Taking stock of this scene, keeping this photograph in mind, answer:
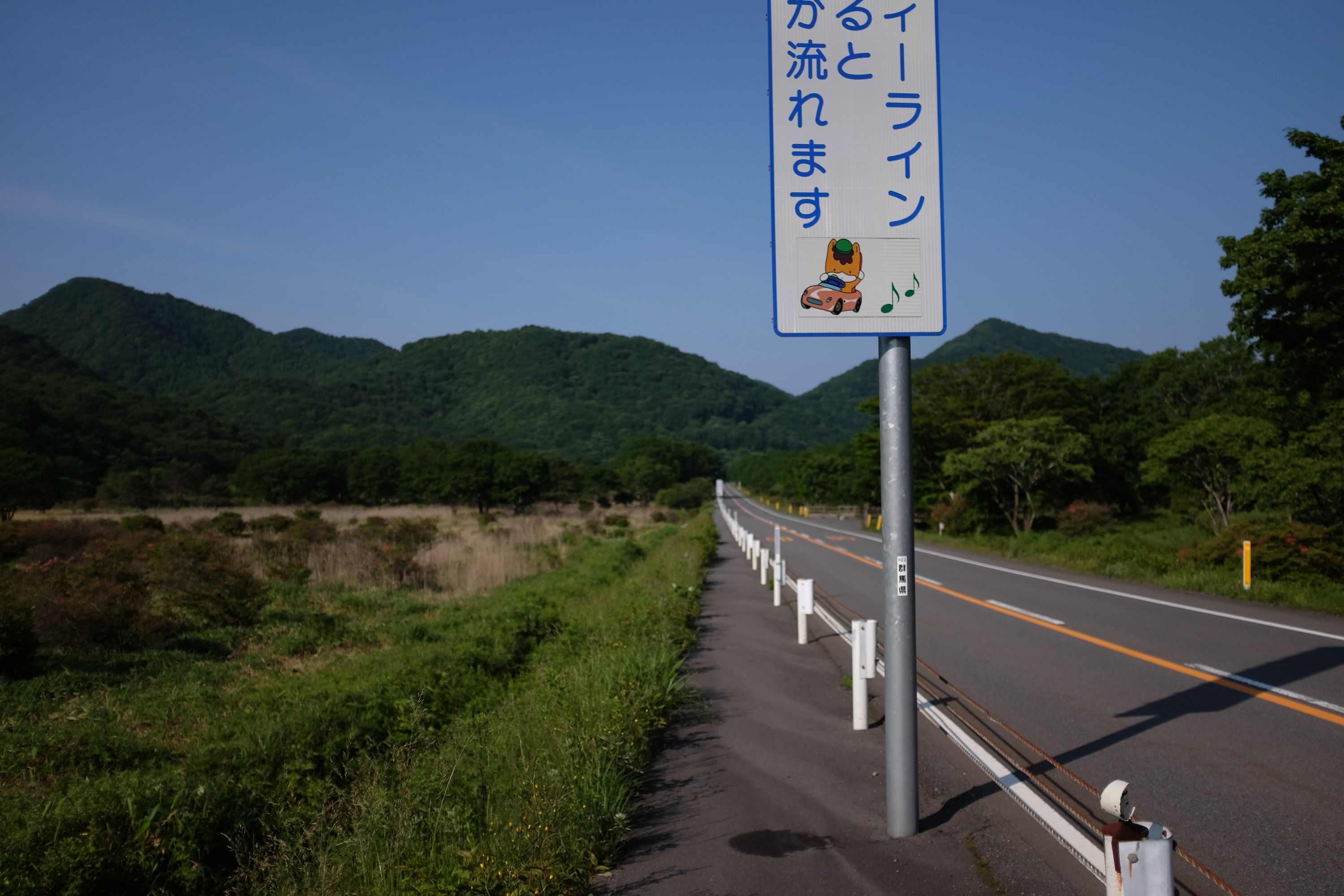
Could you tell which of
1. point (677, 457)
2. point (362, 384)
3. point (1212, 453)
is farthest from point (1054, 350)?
point (1212, 453)

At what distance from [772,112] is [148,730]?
8517 mm

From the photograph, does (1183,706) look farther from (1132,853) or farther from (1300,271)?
(1300,271)

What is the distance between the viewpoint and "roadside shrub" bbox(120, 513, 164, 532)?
24320mm

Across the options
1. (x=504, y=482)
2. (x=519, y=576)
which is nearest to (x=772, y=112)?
(x=519, y=576)

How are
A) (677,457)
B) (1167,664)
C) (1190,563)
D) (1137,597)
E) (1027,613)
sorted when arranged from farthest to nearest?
(677,457), (1190,563), (1137,597), (1027,613), (1167,664)

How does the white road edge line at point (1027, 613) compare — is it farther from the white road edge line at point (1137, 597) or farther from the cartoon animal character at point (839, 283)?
the cartoon animal character at point (839, 283)

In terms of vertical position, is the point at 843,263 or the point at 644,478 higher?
the point at 843,263

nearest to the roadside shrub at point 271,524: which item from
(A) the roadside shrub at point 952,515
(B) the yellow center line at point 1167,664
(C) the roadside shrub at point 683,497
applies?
(B) the yellow center line at point 1167,664

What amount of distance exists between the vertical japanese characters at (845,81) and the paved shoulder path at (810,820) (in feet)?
10.9

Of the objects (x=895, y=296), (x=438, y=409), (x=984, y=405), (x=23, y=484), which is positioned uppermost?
(x=438, y=409)

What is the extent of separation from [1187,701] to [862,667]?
3.02 m

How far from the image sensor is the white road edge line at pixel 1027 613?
1237 cm

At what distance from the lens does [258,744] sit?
770 centimetres

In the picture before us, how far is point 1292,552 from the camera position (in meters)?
14.7
